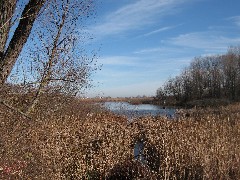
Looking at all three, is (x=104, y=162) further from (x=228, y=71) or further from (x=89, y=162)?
(x=228, y=71)

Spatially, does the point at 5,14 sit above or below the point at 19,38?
above

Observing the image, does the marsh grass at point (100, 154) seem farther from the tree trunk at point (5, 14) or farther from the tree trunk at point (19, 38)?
the tree trunk at point (5, 14)

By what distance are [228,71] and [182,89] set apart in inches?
364

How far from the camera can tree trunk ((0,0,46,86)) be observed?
307 centimetres

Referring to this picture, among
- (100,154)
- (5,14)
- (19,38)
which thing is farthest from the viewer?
(100,154)

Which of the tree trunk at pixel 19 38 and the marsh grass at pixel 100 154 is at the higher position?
the tree trunk at pixel 19 38

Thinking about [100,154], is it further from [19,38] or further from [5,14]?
[5,14]

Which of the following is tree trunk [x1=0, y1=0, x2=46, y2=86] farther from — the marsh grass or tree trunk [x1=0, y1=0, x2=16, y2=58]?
the marsh grass

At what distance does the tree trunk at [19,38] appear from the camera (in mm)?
3068

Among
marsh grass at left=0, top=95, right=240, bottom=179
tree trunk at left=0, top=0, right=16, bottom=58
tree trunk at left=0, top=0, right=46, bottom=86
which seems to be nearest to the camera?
tree trunk at left=0, top=0, right=16, bottom=58

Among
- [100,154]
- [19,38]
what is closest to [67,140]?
[100,154]

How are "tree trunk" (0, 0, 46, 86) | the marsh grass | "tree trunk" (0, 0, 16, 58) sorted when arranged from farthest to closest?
the marsh grass → "tree trunk" (0, 0, 46, 86) → "tree trunk" (0, 0, 16, 58)

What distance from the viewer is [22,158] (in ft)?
15.8

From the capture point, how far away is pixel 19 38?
318cm
